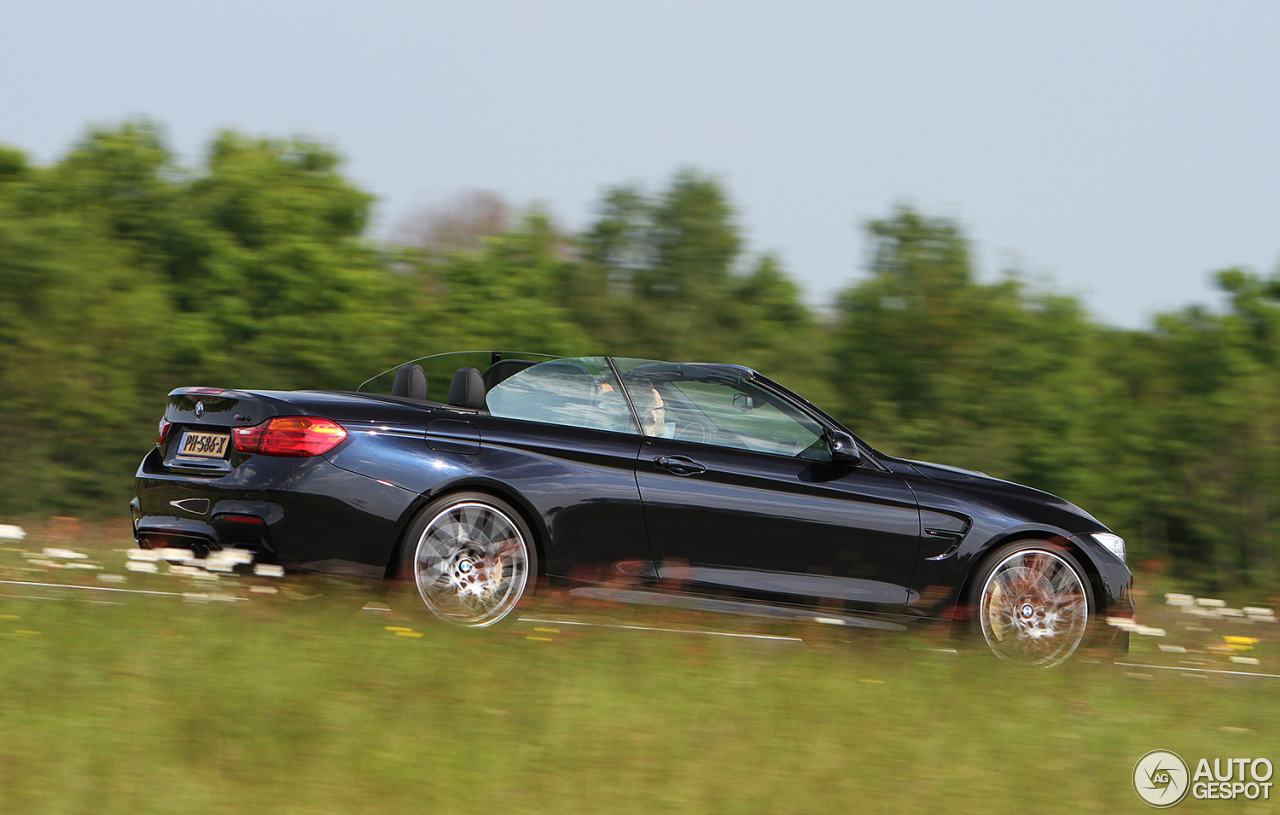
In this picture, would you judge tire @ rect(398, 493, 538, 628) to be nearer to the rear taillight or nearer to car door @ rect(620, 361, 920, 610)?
the rear taillight

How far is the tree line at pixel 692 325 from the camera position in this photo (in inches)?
583

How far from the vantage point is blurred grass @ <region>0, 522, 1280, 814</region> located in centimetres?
384

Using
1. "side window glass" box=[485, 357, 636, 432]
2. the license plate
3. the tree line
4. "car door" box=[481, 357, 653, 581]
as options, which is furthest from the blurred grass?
the tree line

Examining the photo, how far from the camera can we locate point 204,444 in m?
5.99

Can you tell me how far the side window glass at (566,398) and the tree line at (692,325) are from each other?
848 centimetres

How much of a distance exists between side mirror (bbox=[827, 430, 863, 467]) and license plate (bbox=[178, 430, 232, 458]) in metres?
2.97

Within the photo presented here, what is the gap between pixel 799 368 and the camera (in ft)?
52.2

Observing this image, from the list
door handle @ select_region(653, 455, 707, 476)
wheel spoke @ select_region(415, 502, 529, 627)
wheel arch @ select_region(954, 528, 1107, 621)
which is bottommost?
wheel spoke @ select_region(415, 502, 529, 627)

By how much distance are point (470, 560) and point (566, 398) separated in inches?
37.9

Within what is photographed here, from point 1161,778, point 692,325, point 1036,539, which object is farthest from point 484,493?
point 692,325

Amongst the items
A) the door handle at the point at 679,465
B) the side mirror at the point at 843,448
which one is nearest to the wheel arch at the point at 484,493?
the door handle at the point at 679,465

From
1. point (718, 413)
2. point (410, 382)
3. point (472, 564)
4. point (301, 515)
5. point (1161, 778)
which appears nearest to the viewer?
point (1161, 778)

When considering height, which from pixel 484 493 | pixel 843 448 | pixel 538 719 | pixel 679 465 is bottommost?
pixel 538 719

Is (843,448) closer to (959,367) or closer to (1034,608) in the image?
(1034,608)
